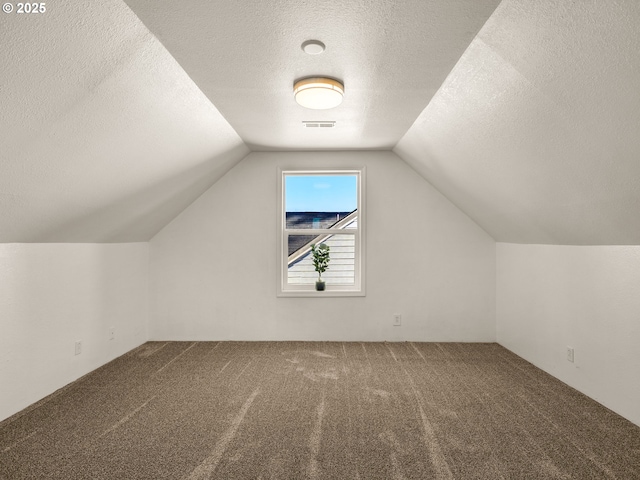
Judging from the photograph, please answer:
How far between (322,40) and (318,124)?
54.3 inches

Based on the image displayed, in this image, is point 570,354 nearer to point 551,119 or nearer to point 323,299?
point 551,119

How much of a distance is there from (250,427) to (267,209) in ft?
8.24

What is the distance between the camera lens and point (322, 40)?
190 centimetres

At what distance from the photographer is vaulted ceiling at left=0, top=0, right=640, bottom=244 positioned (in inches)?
59.9

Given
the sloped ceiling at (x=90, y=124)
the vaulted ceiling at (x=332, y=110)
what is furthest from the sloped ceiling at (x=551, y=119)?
the sloped ceiling at (x=90, y=124)

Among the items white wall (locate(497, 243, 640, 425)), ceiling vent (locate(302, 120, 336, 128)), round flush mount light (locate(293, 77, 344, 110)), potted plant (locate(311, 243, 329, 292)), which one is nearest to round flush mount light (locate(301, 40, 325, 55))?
round flush mount light (locate(293, 77, 344, 110))

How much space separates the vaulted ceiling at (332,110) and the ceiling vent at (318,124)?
0.31 ft

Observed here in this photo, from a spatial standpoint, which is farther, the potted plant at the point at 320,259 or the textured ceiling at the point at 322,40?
the potted plant at the point at 320,259

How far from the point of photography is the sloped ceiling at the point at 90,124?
1499 mm

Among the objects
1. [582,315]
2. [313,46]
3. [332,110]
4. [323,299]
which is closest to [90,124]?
[313,46]

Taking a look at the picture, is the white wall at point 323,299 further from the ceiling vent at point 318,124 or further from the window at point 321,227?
the ceiling vent at point 318,124

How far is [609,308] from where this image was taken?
263cm

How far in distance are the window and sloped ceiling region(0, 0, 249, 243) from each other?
1.24 meters

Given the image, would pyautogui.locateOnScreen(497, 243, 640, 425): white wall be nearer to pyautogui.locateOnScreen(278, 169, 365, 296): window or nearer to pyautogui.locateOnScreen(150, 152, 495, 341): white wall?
pyautogui.locateOnScreen(150, 152, 495, 341): white wall
